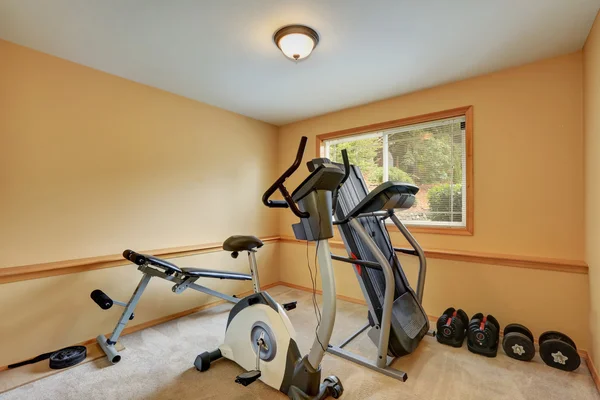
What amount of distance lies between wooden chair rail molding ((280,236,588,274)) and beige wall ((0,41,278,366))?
98.4 inches

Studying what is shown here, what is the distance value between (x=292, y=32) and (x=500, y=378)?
110 inches

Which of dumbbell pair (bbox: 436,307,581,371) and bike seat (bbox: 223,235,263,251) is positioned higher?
bike seat (bbox: 223,235,263,251)

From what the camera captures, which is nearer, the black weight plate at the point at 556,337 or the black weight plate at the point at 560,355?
the black weight plate at the point at 560,355

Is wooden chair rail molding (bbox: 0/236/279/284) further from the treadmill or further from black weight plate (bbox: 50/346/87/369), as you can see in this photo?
the treadmill

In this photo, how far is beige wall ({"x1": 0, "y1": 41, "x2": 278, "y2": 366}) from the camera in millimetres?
2164

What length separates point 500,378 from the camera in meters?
1.97

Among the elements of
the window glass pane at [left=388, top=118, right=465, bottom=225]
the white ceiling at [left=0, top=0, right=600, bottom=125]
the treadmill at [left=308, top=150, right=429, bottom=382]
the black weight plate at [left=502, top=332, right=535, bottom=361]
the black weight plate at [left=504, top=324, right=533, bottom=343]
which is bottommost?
the black weight plate at [left=502, top=332, right=535, bottom=361]

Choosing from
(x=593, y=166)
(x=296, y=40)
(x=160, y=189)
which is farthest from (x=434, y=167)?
(x=160, y=189)

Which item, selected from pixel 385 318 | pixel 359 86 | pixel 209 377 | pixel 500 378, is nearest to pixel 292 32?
pixel 359 86

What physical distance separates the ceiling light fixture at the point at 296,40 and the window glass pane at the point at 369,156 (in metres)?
1.70

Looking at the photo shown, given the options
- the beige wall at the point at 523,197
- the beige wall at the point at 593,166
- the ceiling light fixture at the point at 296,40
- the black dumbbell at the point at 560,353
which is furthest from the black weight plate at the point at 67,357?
the beige wall at the point at 593,166

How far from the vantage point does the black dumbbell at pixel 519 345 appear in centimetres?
214

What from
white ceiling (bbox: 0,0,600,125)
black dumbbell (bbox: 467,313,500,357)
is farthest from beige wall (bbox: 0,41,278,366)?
black dumbbell (bbox: 467,313,500,357)

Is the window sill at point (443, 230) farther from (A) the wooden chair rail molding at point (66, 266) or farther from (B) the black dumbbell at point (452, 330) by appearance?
(A) the wooden chair rail molding at point (66, 266)
